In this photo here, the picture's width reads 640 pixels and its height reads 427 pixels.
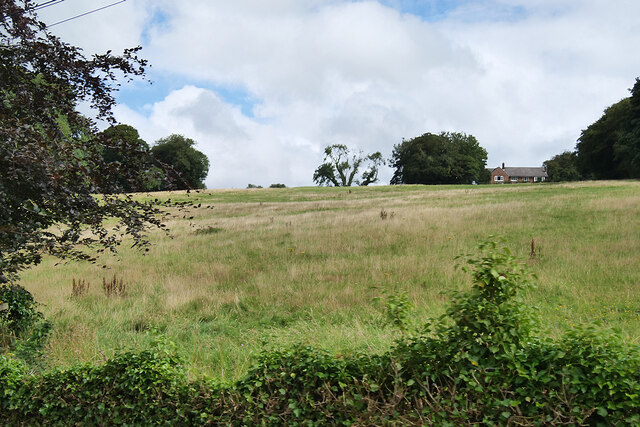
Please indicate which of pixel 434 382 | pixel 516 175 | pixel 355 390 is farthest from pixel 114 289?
pixel 516 175

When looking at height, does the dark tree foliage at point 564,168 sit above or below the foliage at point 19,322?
above

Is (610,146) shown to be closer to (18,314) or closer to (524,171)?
(18,314)

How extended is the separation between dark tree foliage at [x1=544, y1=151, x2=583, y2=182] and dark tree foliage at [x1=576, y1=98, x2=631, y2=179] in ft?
14.1

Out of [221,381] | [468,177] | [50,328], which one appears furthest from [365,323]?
[468,177]

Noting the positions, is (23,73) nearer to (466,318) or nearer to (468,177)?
(466,318)

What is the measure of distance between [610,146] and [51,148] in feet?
240

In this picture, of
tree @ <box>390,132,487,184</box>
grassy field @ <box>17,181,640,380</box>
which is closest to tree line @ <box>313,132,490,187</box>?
tree @ <box>390,132,487,184</box>

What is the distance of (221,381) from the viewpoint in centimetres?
491

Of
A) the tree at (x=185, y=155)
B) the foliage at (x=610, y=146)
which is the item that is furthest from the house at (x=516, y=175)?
the tree at (x=185, y=155)

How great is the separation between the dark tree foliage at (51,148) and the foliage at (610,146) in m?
59.3

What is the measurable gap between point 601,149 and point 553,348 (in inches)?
2801

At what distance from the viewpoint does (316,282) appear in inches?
446

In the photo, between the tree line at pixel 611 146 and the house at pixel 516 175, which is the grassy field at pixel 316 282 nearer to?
the tree line at pixel 611 146

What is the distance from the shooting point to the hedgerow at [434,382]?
12.8 ft
